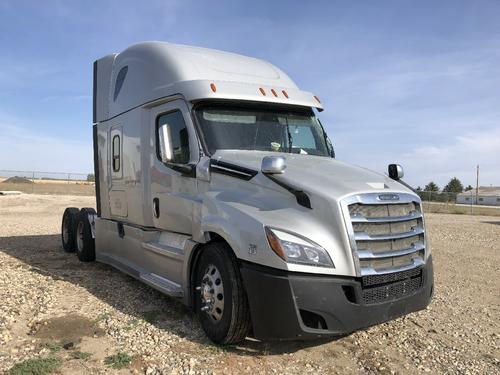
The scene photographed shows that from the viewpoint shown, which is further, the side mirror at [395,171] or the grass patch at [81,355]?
the side mirror at [395,171]

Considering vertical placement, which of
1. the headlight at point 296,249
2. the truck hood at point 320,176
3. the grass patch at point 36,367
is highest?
the truck hood at point 320,176

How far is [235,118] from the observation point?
5699 mm

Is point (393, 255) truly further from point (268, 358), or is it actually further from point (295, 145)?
Answer: point (295, 145)

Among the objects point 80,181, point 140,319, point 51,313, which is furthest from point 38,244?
→ point 80,181

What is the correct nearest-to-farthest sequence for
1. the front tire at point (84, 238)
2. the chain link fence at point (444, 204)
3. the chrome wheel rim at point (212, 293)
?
the chrome wheel rim at point (212, 293), the front tire at point (84, 238), the chain link fence at point (444, 204)

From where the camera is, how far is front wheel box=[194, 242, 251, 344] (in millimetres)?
4539

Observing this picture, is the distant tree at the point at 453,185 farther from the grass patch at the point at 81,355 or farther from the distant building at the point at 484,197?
the grass patch at the point at 81,355

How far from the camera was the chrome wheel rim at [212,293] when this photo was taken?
4766mm

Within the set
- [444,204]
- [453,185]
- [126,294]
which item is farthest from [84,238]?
[453,185]

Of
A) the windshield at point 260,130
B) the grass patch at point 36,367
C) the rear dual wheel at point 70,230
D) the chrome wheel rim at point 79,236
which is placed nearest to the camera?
the grass patch at point 36,367

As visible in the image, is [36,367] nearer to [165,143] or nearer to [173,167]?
[173,167]

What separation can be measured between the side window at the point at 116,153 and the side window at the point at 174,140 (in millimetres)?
1810

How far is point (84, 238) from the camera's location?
30.5ft

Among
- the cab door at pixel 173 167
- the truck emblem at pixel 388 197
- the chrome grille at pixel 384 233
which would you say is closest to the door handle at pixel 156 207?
the cab door at pixel 173 167
